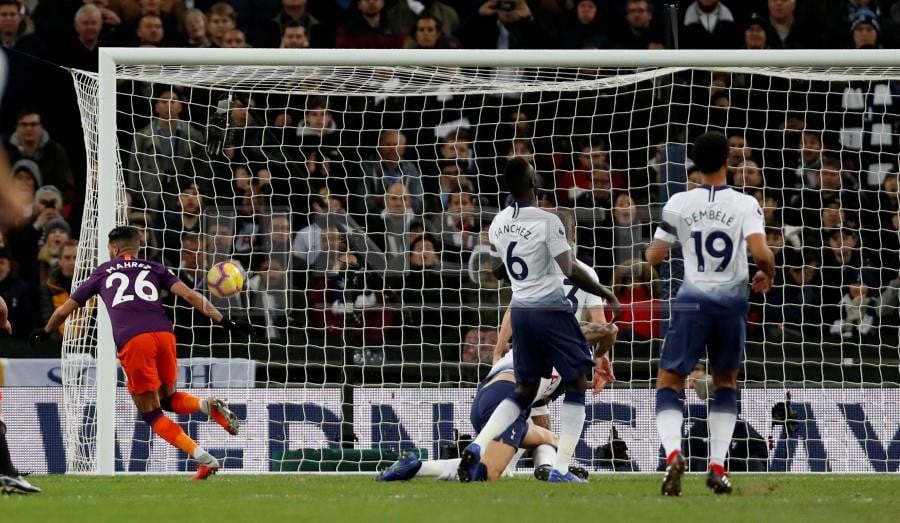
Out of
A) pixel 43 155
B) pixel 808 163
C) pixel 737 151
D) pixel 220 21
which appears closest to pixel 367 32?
pixel 220 21

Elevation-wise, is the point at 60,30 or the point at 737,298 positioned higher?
the point at 60,30

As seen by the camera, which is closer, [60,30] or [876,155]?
[876,155]

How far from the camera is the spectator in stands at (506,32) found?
16.5 meters

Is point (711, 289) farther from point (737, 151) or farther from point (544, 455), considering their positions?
point (737, 151)

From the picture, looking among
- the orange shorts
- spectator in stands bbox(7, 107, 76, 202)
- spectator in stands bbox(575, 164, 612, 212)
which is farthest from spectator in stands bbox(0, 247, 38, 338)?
spectator in stands bbox(575, 164, 612, 212)

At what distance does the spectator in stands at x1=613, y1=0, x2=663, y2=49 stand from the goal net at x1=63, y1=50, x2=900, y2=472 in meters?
1.47

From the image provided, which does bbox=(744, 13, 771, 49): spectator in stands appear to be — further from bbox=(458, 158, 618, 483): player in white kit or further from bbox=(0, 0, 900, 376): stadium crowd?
bbox=(458, 158, 618, 483): player in white kit

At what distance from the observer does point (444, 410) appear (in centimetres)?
1238

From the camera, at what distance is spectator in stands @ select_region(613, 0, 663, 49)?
16422 millimetres

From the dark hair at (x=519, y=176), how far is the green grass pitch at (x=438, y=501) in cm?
189

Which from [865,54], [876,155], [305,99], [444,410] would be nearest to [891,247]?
[876,155]

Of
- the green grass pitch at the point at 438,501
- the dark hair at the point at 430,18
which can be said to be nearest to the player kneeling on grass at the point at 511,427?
the green grass pitch at the point at 438,501

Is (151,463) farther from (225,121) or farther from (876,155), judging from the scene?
(876,155)

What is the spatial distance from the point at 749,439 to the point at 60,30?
8876 mm
